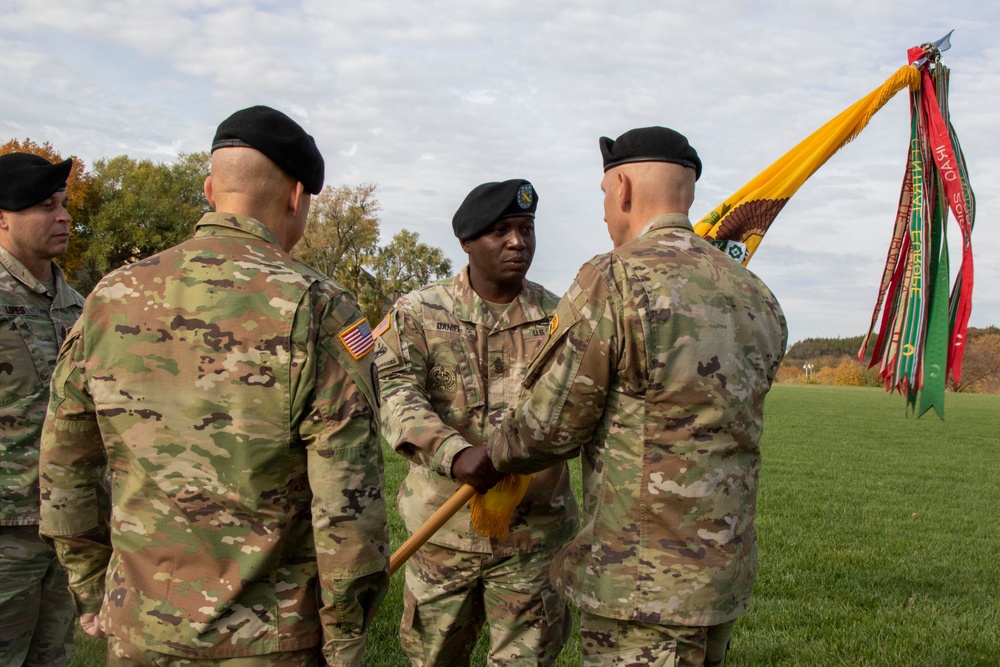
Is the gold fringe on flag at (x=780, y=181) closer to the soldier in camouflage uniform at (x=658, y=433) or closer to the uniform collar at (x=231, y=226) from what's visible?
the soldier in camouflage uniform at (x=658, y=433)

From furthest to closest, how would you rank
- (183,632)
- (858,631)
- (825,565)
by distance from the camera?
(825,565) → (858,631) → (183,632)

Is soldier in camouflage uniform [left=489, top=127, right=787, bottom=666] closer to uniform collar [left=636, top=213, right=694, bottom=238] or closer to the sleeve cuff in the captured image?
uniform collar [left=636, top=213, right=694, bottom=238]

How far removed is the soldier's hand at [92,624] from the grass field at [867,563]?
2.64 metres

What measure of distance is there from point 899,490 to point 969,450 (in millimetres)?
6941

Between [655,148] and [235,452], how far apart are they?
5.89 ft

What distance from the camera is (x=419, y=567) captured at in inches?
160

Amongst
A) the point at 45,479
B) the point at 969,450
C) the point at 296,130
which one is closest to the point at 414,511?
the point at 45,479

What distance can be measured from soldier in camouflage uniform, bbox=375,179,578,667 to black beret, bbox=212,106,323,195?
149cm

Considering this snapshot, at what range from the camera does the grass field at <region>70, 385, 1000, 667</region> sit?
17.7 ft

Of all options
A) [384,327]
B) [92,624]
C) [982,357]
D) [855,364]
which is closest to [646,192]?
[384,327]

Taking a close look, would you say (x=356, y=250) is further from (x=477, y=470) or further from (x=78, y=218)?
(x=477, y=470)

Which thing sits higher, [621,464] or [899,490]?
[621,464]

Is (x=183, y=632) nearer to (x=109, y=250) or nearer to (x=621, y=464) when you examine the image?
(x=621, y=464)

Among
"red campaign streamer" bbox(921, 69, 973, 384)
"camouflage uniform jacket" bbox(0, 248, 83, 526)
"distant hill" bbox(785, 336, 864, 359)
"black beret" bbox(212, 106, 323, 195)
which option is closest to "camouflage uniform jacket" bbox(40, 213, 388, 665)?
"black beret" bbox(212, 106, 323, 195)
